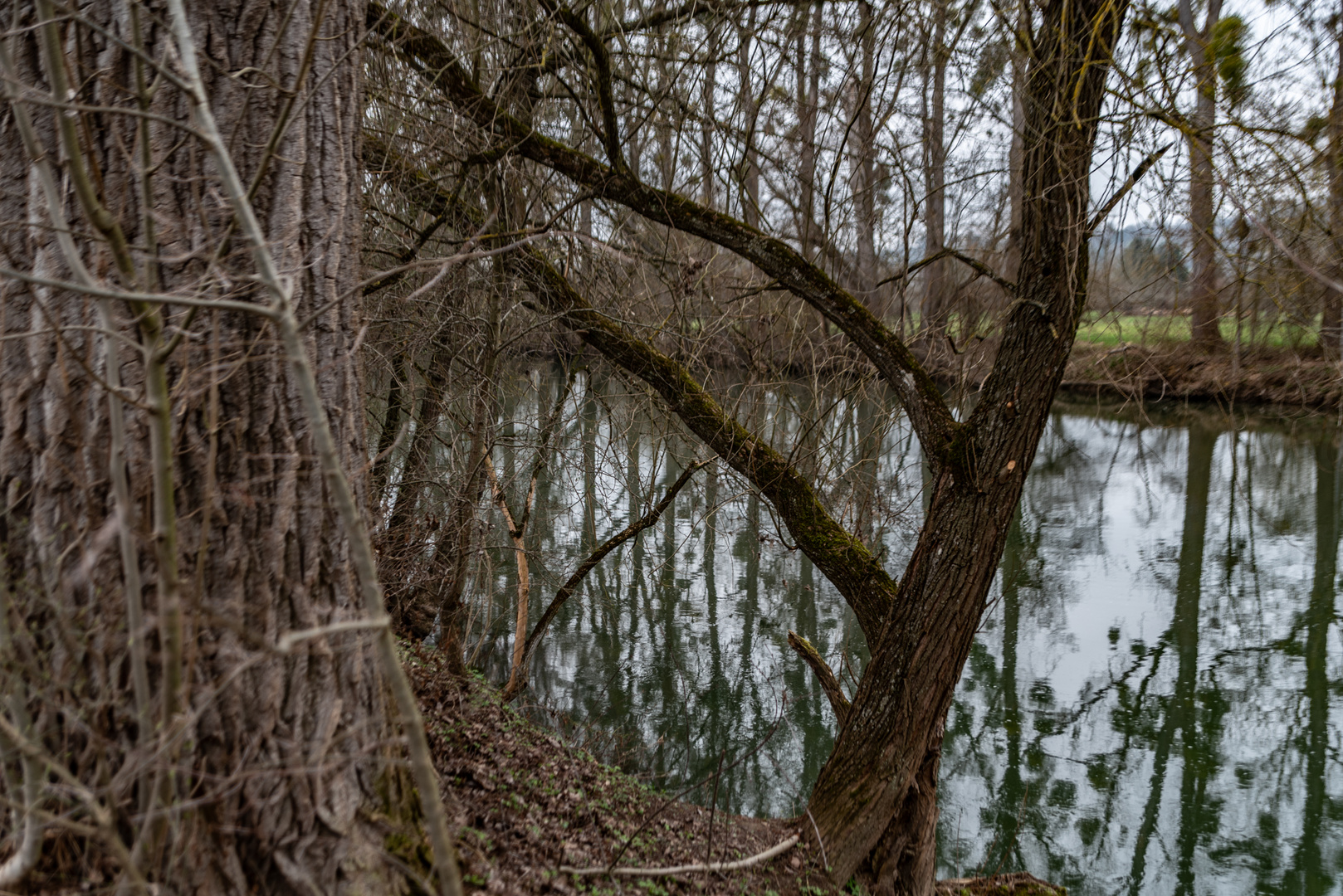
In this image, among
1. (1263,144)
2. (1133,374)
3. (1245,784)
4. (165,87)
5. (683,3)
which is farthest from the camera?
(1245,784)

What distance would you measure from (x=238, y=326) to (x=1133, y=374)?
12.8 ft

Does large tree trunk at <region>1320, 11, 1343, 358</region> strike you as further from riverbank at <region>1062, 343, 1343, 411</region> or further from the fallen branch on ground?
the fallen branch on ground

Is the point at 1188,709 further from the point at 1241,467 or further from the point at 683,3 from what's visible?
the point at 1241,467

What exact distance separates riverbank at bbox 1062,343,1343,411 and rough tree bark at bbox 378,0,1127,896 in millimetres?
420

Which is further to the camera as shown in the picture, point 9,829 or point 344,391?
point 344,391

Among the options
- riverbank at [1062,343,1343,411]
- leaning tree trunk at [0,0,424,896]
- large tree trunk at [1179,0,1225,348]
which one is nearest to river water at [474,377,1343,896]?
riverbank at [1062,343,1343,411]

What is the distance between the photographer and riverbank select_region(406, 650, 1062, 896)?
9.72 ft

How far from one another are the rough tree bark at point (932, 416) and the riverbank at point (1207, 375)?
0.42m

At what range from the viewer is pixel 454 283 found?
5.21 m

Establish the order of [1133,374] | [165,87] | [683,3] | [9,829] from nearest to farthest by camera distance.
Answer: [9,829] → [165,87] → [1133,374] → [683,3]

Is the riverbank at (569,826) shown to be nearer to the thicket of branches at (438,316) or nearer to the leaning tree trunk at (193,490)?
the thicket of branches at (438,316)

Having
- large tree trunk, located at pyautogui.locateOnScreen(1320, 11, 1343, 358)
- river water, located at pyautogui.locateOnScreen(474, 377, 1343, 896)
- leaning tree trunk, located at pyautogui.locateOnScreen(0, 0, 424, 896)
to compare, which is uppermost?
large tree trunk, located at pyautogui.locateOnScreen(1320, 11, 1343, 358)

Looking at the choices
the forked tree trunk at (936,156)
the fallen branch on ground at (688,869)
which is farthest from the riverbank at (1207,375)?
the fallen branch on ground at (688,869)

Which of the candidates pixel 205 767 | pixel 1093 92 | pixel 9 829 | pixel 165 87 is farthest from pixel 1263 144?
pixel 9 829
